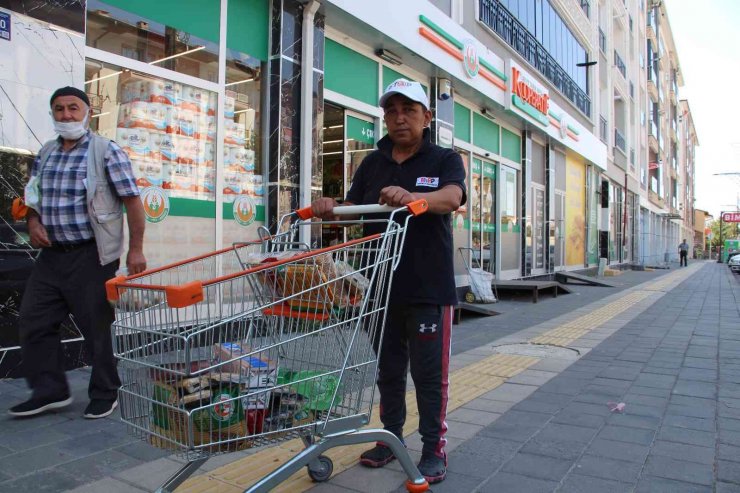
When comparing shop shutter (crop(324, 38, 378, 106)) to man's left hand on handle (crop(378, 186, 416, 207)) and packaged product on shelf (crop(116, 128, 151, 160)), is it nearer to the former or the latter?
packaged product on shelf (crop(116, 128, 151, 160))

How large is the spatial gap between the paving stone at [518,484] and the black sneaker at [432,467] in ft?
0.68

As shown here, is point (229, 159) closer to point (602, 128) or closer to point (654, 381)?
point (654, 381)

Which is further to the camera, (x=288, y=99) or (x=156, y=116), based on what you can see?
(x=288, y=99)

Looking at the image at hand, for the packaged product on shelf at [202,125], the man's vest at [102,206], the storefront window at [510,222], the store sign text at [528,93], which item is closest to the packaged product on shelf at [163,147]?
the packaged product on shelf at [202,125]

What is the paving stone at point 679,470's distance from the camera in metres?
3.01

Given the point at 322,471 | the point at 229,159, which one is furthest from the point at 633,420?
the point at 229,159

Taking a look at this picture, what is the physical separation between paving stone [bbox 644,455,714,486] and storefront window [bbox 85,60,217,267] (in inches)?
191

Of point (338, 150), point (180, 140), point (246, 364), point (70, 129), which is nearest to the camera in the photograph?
point (246, 364)

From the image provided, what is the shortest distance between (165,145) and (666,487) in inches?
219

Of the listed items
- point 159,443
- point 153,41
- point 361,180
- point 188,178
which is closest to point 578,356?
point 361,180

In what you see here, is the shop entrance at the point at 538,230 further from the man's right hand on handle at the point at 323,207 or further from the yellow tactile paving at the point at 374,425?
the man's right hand on handle at the point at 323,207

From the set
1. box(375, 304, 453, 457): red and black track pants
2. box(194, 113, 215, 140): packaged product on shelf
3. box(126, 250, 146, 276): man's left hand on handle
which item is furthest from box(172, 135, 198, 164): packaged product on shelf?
box(375, 304, 453, 457): red and black track pants

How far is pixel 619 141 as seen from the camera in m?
30.5

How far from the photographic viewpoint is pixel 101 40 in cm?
567
